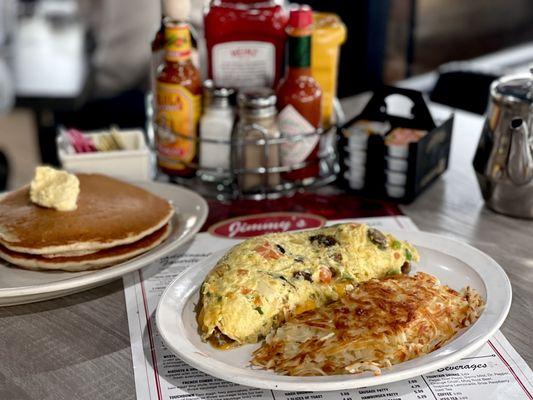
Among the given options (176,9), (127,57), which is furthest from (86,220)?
(127,57)

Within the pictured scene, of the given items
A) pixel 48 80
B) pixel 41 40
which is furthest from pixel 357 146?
pixel 41 40

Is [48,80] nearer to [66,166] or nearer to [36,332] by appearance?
[66,166]

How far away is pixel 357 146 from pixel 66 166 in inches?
22.1

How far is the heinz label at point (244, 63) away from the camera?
1406mm

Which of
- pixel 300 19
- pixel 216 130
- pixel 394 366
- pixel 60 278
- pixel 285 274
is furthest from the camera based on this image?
pixel 216 130

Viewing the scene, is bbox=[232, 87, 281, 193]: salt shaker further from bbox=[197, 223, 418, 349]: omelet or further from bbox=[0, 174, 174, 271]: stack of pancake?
bbox=[197, 223, 418, 349]: omelet

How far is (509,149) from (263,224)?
46cm

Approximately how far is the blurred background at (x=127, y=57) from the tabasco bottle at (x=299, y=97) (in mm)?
503

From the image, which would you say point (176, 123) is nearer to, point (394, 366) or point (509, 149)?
point (509, 149)

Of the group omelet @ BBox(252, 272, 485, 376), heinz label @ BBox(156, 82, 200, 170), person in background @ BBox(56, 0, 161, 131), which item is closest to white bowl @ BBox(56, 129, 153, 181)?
heinz label @ BBox(156, 82, 200, 170)

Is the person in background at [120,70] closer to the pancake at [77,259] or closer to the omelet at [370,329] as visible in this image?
the pancake at [77,259]

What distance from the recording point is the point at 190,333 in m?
0.93

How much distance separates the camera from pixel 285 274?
96 centimetres

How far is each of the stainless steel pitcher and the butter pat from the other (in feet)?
2.41
